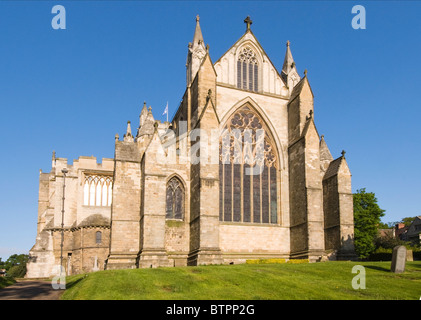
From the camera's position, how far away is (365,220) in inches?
1930

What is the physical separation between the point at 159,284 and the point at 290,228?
15647mm

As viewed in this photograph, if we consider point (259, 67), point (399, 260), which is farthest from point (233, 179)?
point (399, 260)

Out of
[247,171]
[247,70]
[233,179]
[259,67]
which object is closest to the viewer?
[233,179]

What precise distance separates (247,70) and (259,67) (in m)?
1.18

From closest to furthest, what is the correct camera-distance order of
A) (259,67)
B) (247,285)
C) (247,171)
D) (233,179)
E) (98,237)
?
(247,285)
(233,179)
(247,171)
(259,67)
(98,237)

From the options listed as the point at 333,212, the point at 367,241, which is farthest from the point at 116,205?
the point at 367,241

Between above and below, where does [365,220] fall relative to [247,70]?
below

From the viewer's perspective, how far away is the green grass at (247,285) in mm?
15414

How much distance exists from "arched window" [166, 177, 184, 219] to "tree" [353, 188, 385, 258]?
25374 millimetres

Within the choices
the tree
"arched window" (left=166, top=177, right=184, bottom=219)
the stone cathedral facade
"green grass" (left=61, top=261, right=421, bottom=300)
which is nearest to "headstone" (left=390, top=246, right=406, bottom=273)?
"green grass" (left=61, top=261, right=421, bottom=300)

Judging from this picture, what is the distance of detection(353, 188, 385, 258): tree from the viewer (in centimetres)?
4662

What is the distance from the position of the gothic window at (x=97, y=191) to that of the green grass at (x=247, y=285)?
84.2 feet

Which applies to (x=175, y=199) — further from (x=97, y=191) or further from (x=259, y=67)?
(x=97, y=191)
